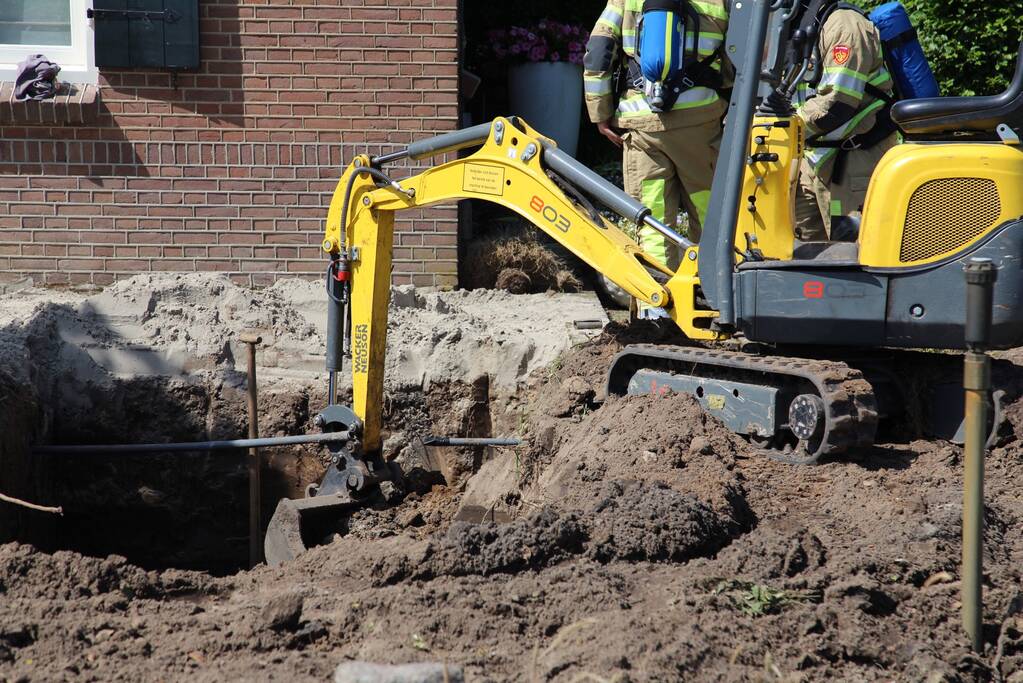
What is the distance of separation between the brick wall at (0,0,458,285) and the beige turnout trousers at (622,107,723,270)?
190cm

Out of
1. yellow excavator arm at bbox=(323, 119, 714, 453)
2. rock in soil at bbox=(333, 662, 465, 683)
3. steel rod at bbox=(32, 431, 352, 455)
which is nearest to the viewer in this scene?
rock in soil at bbox=(333, 662, 465, 683)

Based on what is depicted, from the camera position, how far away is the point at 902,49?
6.93 metres

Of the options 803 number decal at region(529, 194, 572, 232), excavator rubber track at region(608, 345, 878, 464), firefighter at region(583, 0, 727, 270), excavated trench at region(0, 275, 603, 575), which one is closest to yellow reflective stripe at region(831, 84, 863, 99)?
firefighter at region(583, 0, 727, 270)

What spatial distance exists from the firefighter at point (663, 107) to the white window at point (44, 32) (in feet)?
12.6

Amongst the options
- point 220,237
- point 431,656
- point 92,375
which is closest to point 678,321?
point 431,656

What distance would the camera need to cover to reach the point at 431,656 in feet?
11.0

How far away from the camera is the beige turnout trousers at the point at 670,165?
23.0 ft

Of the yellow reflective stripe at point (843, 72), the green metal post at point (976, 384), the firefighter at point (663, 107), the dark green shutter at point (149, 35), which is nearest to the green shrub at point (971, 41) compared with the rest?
the yellow reflective stripe at point (843, 72)

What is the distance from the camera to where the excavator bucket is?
5.83m

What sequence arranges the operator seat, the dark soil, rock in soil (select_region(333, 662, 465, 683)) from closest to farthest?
1. rock in soil (select_region(333, 662, 465, 683))
2. the dark soil
3. the operator seat

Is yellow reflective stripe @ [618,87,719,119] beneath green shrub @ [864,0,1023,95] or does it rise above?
beneath

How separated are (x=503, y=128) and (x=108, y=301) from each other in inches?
129

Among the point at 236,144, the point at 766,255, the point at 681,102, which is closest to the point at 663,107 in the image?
the point at 681,102

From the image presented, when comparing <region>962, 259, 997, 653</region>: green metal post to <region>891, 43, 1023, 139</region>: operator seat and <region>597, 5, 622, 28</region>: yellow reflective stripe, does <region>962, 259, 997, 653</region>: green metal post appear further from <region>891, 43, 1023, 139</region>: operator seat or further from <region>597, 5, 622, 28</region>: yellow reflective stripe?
<region>597, 5, 622, 28</region>: yellow reflective stripe
